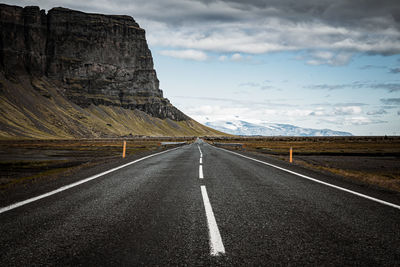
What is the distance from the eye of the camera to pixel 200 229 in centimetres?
411

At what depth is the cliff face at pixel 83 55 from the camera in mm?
121625

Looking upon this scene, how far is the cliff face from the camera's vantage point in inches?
4788

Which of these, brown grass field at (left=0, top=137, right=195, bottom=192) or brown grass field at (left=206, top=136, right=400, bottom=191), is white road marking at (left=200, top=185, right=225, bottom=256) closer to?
brown grass field at (left=0, top=137, right=195, bottom=192)

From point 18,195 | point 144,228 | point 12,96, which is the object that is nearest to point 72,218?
point 144,228

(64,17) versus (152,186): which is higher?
(64,17)

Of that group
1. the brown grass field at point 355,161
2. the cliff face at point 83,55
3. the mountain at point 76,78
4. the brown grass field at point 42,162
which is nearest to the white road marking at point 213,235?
the brown grass field at point 42,162

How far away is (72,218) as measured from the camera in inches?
181

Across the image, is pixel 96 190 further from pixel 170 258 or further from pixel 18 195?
pixel 170 258

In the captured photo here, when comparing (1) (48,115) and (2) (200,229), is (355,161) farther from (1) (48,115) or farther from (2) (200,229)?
(1) (48,115)

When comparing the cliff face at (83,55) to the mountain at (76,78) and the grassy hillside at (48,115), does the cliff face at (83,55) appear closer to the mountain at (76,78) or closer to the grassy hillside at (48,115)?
the mountain at (76,78)

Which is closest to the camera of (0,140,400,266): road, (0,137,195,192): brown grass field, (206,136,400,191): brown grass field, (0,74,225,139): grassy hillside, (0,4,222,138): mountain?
(0,140,400,266): road

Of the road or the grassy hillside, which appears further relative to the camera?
the grassy hillside

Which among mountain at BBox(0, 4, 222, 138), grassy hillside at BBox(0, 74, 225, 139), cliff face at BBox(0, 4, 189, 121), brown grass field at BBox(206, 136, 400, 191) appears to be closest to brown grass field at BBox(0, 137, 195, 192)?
brown grass field at BBox(206, 136, 400, 191)

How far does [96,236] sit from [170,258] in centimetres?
136
